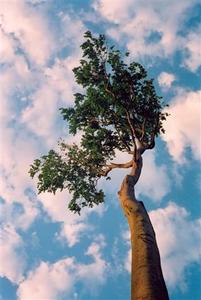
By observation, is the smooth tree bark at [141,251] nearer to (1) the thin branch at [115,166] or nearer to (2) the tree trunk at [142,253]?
(2) the tree trunk at [142,253]

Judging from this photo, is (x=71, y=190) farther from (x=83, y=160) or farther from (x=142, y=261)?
(x=142, y=261)

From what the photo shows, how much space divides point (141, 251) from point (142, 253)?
3.8 inches

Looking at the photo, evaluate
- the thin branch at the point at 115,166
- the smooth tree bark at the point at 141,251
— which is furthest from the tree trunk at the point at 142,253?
the thin branch at the point at 115,166

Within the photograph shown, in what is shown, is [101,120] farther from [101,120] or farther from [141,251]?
[141,251]

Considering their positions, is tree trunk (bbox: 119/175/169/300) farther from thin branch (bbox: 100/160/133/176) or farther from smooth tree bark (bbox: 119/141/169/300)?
thin branch (bbox: 100/160/133/176)

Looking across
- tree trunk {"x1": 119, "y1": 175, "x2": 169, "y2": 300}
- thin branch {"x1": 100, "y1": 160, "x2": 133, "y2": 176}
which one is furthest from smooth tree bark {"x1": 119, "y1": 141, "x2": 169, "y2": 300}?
thin branch {"x1": 100, "y1": 160, "x2": 133, "y2": 176}

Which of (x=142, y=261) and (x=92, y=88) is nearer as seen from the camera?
(x=142, y=261)

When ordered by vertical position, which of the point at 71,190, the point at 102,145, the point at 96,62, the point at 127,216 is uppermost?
the point at 96,62

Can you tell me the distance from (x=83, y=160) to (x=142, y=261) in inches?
357

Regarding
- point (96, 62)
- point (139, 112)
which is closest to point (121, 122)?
point (139, 112)

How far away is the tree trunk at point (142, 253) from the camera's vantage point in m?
7.39

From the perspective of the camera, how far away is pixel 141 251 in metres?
8.73

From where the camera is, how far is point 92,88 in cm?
1698

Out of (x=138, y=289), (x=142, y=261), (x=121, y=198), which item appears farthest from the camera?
(x=121, y=198)
